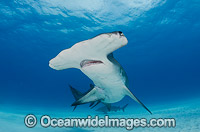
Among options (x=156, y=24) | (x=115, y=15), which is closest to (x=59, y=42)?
(x=115, y=15)

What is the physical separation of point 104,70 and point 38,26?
1842 centimetres

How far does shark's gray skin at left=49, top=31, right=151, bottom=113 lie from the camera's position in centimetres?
235

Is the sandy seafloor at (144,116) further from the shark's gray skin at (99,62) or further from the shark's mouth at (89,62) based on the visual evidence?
the shark's mouth at (89,62)

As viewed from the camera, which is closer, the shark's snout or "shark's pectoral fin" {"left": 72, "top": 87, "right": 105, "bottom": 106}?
the shark's snout

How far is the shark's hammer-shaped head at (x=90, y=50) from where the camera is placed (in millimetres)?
2283

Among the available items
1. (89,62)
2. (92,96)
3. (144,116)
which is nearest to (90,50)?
(89,62)

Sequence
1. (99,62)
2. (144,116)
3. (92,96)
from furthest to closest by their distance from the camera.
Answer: (144,116) → (92,96) → (99,62)

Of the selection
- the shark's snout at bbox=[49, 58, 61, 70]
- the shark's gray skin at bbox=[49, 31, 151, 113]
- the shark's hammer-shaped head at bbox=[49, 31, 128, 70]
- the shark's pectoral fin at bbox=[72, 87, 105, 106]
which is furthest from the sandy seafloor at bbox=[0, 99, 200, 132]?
the shark's hammer-shaped head at bbox=[49, 31, 128, 70]

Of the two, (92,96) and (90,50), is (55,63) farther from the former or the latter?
(92,96)

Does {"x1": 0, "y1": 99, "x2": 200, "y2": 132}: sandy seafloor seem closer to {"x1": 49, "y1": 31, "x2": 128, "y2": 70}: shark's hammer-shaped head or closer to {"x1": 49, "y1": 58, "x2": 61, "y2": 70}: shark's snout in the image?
{"x1": 49, "y1": 58, "x2": 61, "y2": 70}: shark's snout

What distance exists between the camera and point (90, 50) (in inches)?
102

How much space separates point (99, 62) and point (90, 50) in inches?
19.6

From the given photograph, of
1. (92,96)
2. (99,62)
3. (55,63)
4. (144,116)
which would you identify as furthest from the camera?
(144,116)

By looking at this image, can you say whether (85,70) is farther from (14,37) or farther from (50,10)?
(14,37)
